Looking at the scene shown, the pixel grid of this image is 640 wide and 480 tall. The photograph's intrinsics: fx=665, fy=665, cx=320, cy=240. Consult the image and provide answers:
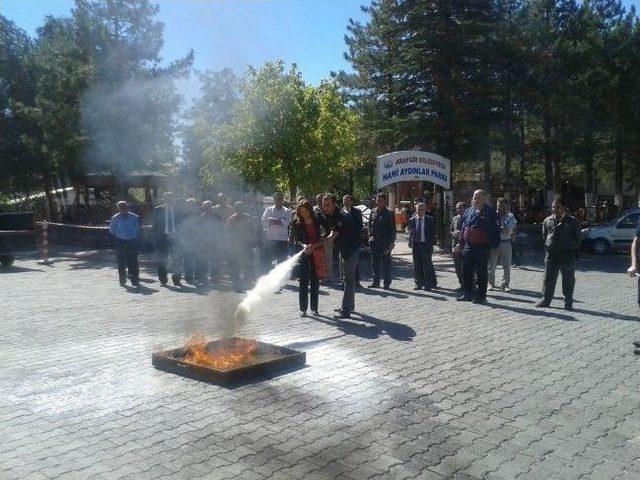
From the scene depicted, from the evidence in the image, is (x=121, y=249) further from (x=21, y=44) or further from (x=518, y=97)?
(x=21, y=44)

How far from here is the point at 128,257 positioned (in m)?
13.7

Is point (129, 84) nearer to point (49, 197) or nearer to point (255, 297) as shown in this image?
point (255, 297)

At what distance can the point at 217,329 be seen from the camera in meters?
8.73

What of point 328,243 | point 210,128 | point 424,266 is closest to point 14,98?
point 210,128

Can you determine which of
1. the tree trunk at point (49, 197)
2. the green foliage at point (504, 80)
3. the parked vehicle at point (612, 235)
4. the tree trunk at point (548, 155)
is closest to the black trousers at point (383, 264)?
the parked vehicle at point (612, 235)

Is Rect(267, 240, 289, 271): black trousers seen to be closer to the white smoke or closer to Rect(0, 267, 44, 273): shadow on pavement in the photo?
the white smoke

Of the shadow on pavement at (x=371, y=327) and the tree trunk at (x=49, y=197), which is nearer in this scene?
the shadow on pavement at (x=371, y=327)

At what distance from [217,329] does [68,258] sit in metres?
13.0

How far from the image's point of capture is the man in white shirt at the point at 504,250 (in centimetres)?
1241

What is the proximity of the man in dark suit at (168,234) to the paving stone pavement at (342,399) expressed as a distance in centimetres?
323

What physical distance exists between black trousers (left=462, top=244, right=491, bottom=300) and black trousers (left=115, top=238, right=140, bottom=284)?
6693mm

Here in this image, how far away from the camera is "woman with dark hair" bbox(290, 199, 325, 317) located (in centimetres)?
966

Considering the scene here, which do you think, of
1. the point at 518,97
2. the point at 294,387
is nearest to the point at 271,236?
the point at 294,387

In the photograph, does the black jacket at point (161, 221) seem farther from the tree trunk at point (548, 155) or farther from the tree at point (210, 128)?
the tree trunk at point (548, 155)
